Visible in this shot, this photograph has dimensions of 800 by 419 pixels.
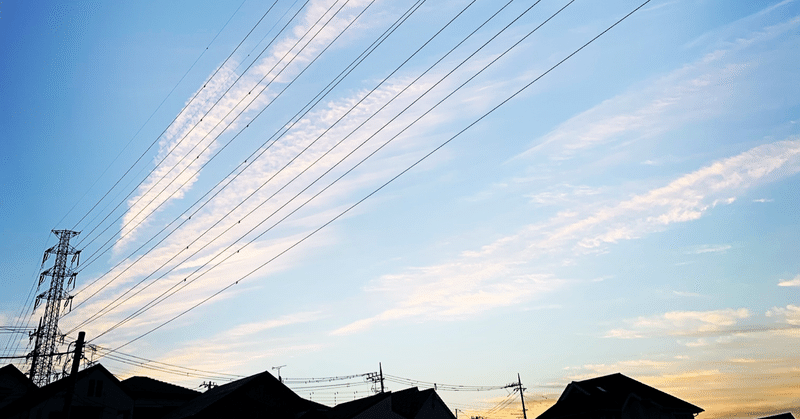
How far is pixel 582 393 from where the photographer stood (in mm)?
51562

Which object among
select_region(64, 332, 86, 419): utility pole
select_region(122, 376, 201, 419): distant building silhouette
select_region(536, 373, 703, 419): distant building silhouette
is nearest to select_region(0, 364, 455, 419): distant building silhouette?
select_region(122, 376, 201, 419): distant building silhouette

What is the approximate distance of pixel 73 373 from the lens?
28.2m

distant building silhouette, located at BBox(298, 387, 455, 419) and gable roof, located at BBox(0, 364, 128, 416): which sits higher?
gable roof, located at BBox(0, 364, 128, 416)

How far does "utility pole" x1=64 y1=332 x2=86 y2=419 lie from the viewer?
27.7 meters

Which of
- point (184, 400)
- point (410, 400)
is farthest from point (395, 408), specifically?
point (184, 400)

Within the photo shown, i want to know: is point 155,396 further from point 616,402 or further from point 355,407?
point 616,402

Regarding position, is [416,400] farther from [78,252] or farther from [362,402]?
[78,252]

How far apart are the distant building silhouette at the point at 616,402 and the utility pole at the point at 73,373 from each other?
41.9 m

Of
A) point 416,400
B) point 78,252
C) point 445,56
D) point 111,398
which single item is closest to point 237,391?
point 111,398

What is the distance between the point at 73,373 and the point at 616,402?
1728 inches

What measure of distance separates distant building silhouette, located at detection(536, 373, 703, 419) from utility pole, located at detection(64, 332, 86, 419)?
138 ft

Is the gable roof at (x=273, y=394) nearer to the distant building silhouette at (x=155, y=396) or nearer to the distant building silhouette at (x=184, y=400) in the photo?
the distant building silhouette at (x=184, y=400)

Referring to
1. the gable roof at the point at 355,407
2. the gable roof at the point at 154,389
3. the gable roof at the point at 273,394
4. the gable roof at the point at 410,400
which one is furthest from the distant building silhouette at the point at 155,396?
the gable roof at the point at 410,400

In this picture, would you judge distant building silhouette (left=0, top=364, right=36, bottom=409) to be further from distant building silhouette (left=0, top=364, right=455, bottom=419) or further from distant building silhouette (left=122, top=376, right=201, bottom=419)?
distant building silhouette (left=122, top=376, right=201, bottom=419)
